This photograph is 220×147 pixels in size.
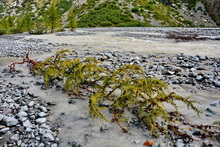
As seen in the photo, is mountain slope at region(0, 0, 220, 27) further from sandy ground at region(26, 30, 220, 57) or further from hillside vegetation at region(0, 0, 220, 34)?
sandy ground at region(26, 30, 220, 57)

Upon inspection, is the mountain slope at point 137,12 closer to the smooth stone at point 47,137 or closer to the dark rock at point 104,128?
the dark rock at point 104,128

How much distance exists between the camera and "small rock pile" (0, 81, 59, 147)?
2.74m

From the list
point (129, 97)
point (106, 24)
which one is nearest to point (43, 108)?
point (129, 97)

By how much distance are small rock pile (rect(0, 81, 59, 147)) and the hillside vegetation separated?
2122 cm

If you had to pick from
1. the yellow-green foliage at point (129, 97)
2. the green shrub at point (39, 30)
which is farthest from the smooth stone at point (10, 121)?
the green shrub at point (39, 30)

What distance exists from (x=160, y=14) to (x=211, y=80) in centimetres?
4101

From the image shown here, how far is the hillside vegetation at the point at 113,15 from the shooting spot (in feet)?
86.3

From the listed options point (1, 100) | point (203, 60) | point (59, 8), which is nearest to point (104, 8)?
point (59, 8)

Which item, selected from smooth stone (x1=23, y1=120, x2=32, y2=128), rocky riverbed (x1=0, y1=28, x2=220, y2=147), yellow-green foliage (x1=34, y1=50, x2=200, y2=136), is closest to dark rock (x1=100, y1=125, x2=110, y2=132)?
rocky riverbed (x1=0, y1=28, x2=220, y2=147)

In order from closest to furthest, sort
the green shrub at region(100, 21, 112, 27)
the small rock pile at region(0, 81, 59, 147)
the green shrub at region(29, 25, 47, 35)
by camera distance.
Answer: the small rock pile at region(0, 81, 59, 147)
the green shrub at region(29, 25, 47, 35)
the green shrub at region(100, 21, 112, 27)

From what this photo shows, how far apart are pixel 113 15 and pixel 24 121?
3821 centimetres

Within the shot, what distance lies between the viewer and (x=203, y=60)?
24.3ft

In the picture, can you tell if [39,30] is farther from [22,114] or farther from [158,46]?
[22,114]

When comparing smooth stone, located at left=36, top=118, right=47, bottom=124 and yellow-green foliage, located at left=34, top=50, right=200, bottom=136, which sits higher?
yellow-green foliage, located at left=34, top=50, right=200, bottom=136
